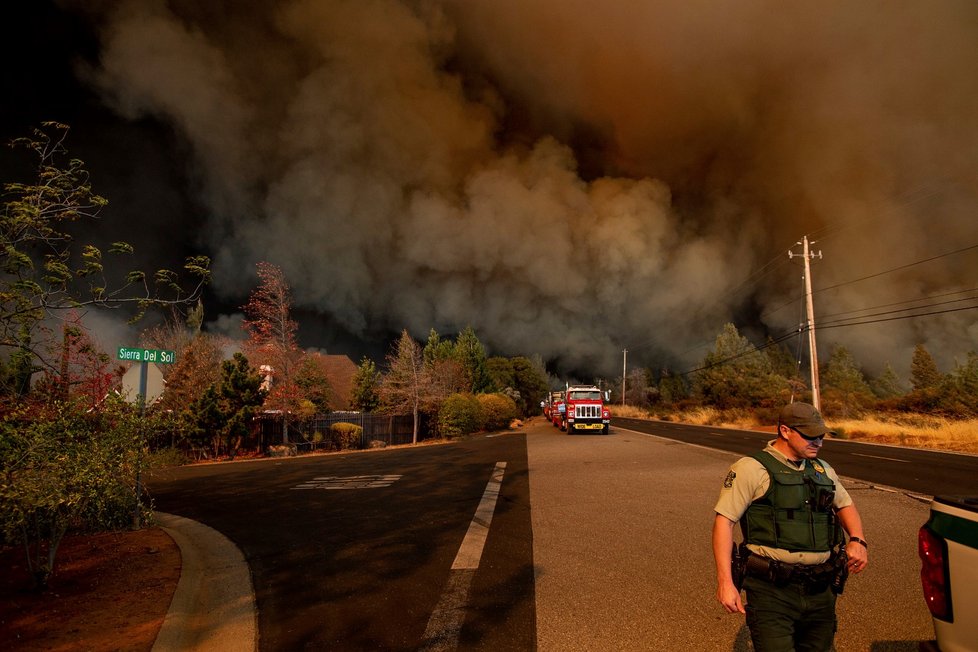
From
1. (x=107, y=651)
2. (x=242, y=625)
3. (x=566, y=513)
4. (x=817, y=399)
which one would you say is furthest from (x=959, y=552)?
(x=817, y=399)

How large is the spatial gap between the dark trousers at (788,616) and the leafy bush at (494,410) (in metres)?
32.2

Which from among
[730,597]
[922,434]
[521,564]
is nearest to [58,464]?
[521,564]

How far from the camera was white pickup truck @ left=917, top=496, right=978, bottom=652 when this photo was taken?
81.6 inches

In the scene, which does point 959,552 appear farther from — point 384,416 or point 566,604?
point 384,416

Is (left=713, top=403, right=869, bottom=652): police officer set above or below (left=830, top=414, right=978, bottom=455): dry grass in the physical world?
above

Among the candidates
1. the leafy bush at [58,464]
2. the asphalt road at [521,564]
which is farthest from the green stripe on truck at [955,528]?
the leafy bush at [58,464]

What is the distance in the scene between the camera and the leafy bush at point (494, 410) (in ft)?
117

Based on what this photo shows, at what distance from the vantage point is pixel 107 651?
3688 millimetres

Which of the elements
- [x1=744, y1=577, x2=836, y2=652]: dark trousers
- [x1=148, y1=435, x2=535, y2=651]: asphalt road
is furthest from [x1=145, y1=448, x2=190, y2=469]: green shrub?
[x1=744, y1=577, x2=836, y2=652]: dark trousers

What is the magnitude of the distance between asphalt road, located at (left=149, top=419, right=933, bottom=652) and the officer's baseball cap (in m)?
1.89

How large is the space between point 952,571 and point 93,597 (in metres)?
6.15

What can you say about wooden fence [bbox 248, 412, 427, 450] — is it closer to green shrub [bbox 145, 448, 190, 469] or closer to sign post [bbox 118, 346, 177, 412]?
green shrub [bbox 145, 448, 190, 469]

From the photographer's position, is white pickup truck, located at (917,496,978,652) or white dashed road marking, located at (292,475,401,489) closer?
white pickup truck, located at (917,496,978,652)

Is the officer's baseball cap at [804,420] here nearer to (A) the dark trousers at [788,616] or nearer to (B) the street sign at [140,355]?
(A) the dark trousers at [788,616]
